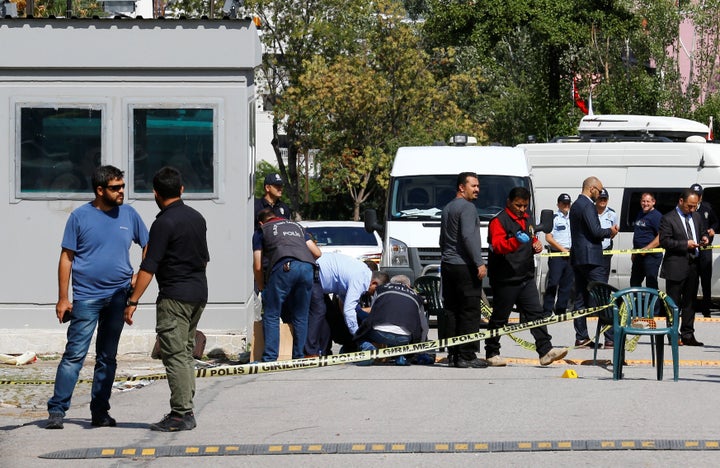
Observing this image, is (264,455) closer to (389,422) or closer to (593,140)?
(389,422)

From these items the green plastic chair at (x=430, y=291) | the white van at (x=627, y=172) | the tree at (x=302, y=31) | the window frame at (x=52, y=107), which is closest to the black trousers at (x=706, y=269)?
the white van at (x=627, y=172)

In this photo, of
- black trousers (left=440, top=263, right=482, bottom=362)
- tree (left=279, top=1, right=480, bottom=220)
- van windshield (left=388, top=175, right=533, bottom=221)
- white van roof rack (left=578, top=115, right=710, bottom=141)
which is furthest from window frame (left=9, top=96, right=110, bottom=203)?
tree (left=279, top=1, right=480, bottom=220)

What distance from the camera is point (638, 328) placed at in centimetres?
1188

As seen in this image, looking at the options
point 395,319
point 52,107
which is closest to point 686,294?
point 395,319

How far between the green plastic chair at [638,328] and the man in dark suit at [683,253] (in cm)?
296

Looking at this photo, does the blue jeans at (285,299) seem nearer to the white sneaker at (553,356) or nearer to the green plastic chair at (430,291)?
the green plastic chair at (430,291)

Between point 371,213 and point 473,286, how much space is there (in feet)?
18.4

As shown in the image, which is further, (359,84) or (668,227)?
(359,84)

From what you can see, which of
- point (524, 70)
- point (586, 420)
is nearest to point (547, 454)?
point (586, 420)

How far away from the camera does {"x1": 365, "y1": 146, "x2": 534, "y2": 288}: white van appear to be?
1850cm

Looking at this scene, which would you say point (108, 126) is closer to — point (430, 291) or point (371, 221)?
point (430, 291)

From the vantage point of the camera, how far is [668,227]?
50.5 feet

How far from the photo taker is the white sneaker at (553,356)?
12.8m

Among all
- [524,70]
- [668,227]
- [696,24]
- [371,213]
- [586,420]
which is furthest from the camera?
[524,70]
